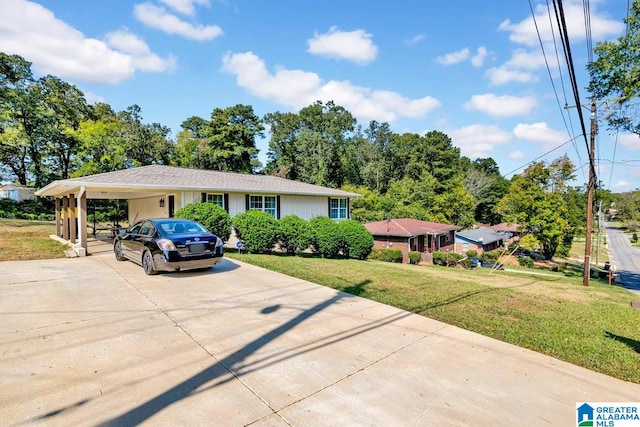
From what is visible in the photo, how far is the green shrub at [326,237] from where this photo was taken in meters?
14.6

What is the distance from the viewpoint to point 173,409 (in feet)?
9.00

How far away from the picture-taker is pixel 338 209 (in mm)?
20797

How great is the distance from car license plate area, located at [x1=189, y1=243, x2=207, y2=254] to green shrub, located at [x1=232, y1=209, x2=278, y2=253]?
210 inches

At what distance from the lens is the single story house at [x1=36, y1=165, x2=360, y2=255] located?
11688 mm

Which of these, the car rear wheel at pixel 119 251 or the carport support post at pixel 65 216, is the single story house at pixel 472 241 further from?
the carport support post at pixel 65 216

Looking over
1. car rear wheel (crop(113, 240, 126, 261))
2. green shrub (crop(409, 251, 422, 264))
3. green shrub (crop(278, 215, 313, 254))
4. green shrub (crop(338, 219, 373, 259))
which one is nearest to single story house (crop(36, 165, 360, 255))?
car rear wheel (crop(113, 240, 126, 261))

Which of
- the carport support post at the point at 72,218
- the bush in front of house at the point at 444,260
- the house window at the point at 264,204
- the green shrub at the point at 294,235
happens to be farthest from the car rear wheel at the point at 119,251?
the bush in front of house at the point at 444,260

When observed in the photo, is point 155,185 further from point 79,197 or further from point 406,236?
point 406,236

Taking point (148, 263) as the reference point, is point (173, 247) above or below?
above

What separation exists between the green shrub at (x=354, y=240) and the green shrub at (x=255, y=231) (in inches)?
134

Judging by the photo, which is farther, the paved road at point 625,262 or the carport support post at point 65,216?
the paved road at point 625,262

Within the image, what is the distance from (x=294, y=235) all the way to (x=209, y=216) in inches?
145

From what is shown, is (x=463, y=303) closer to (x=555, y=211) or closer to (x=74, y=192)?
(x=74, y=192)

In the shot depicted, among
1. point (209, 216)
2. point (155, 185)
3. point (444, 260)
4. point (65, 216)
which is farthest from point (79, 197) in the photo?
point (444, 260)
